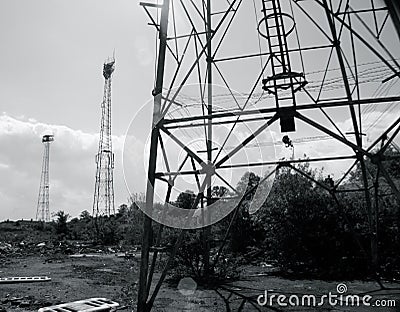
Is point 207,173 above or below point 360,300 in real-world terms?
above

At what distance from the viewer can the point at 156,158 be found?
8320mm

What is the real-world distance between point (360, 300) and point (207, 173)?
437 centimetres

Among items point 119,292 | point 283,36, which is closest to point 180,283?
point 119,292

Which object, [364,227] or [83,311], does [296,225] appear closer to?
[364,227]

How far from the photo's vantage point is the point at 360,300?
8836 mm

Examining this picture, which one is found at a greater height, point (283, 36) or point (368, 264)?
point (283, 36)

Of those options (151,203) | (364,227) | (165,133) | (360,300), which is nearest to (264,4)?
(165,133)

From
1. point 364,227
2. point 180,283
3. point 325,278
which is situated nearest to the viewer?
point 180,283

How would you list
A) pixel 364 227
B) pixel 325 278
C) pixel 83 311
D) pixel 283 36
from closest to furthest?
pixel 83 311 < pixel 283 36 < pixel 325 278 < pixel 364 227

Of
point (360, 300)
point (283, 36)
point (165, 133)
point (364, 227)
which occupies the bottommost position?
point (360, 300)

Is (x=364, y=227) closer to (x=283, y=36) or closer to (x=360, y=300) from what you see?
(x=360, y=300)

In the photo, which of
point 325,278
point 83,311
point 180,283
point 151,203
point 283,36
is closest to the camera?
point 83,311

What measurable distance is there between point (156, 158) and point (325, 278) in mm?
7855

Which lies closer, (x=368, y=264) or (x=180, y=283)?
(x=180, y=283)
